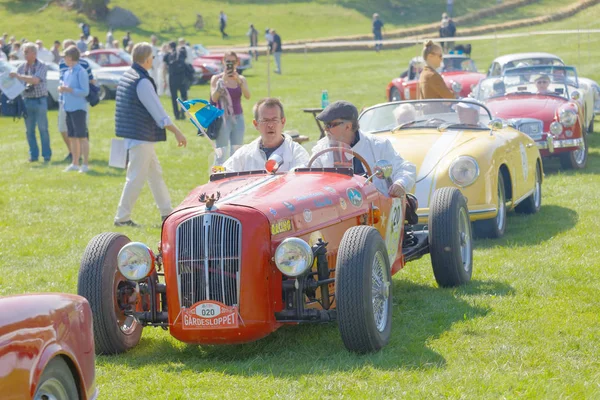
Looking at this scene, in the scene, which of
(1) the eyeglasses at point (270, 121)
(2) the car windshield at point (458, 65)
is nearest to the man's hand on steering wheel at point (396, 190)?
(1) the eyeglasses at point (270, 121)

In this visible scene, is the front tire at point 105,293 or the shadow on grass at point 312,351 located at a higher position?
the front tire at point 105,293

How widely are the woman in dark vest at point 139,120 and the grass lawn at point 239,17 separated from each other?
43.2m

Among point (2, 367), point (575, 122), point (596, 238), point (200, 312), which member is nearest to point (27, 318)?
point (2, 367)

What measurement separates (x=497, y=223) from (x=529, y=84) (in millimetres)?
7142

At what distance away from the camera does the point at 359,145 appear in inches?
308

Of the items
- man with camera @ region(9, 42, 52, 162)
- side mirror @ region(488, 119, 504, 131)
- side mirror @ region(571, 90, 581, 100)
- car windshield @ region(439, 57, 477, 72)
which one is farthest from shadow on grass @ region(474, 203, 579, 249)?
car windshield @ region(439, 57, 477, 72)

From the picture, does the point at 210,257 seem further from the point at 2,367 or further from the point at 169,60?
the point at 169,60

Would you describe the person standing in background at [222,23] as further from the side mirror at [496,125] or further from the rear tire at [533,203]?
the side mirror at [496,125]

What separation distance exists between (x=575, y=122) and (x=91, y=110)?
17.4 metres

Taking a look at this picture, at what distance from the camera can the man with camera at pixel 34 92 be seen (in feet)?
53.9

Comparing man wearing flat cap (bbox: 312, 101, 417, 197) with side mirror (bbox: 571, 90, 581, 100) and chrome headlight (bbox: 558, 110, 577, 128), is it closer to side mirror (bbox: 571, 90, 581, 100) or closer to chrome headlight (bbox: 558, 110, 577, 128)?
chrome headlight (bbox: 558, 110, 577, 128)

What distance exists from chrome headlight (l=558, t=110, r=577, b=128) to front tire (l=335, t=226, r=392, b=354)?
8965 mm

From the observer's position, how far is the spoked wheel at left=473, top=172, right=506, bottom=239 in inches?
387

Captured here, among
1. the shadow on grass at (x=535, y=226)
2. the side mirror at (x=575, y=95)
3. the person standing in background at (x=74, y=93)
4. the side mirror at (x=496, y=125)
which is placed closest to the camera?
the shadow on grass at (x=535, y=226)
